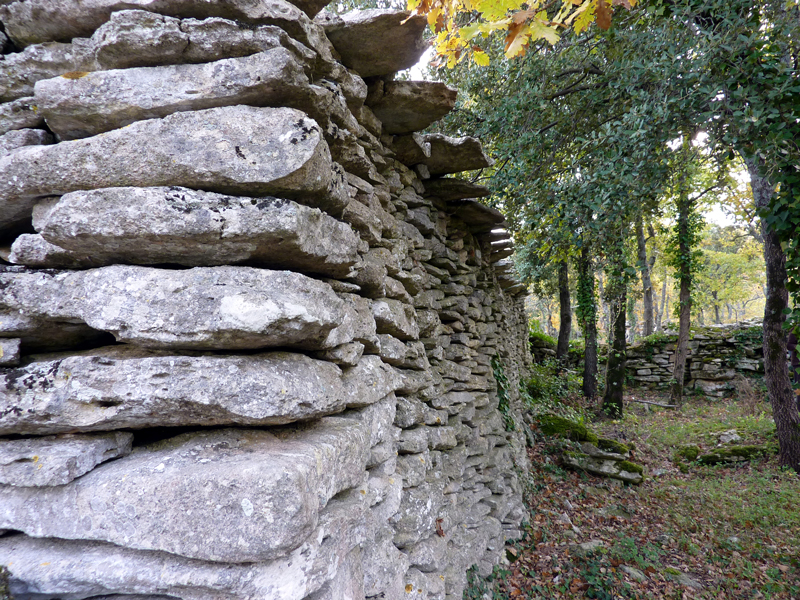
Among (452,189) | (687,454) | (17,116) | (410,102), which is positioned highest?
(410,102)

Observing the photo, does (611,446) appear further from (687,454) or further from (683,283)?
(683,283)

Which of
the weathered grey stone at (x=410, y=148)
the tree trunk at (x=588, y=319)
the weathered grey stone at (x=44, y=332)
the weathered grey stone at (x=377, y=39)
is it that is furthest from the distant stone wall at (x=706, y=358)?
the weathered grey stone at (x=44, y=332)

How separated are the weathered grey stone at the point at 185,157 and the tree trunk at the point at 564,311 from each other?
41.1 feet

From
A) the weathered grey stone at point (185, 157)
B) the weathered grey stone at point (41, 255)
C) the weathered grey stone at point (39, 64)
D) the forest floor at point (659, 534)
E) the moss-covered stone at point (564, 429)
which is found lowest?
the forest floor at point (659, 534)

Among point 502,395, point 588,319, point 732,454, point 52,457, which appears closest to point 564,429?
point 502,395

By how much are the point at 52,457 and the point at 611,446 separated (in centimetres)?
865

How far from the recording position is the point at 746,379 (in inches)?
492

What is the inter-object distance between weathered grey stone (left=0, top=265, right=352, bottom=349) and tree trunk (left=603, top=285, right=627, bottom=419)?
1096cm

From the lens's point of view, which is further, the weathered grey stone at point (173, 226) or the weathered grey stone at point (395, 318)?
the weathered grey stone at point (395, 318)

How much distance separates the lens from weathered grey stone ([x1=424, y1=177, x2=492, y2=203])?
4352 millimetres

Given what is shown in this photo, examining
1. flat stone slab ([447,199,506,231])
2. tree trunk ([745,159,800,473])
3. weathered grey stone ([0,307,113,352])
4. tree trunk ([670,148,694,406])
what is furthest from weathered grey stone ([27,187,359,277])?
tree trunk ([670,148,694,406])

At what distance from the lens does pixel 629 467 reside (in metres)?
7.49

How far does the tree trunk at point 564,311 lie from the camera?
43.8ft

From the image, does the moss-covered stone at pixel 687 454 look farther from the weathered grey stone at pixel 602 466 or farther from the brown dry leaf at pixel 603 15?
the brown dry leaf at pixel 603 15
